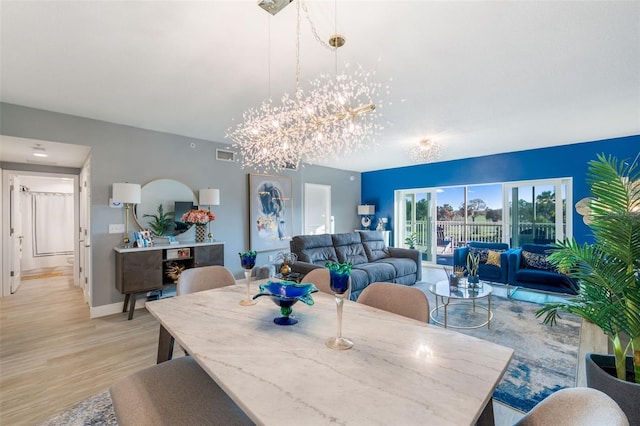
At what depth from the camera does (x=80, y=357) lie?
8.50 ft

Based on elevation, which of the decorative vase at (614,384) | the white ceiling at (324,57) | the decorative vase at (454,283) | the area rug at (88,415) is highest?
the white ceiling at (324,57)

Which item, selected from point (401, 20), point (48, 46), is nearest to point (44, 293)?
point (48, 46)

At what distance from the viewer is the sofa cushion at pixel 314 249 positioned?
4.23 m

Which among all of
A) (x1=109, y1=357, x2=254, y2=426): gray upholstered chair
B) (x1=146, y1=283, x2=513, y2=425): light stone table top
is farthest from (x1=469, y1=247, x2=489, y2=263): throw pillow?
(x1=109, y1=357, x2=254, y2=426): gray upholstered chair

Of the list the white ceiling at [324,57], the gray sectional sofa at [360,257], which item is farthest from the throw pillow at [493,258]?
the white ceiling at [324,57]

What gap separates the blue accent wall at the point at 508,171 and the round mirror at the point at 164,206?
504 cm

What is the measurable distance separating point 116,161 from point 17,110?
1017 millimetres

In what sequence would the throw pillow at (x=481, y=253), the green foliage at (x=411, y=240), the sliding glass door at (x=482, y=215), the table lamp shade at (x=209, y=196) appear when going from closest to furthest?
the table lamp shade at (x=209, y=196) → the throw pillow at (x=481, y=253) → the sliding glass door at (x=482, y=215) → the green foliage at (x=411, y=240)

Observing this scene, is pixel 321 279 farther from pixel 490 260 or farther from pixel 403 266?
pixel 490 260

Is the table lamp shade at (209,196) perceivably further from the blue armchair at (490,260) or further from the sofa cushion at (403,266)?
the blue armchair at (490,260)

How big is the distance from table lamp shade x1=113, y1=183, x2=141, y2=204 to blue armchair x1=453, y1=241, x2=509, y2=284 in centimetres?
520

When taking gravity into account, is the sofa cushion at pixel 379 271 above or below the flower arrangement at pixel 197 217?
below

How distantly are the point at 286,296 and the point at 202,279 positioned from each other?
109 cm

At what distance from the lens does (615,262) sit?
1334mm
